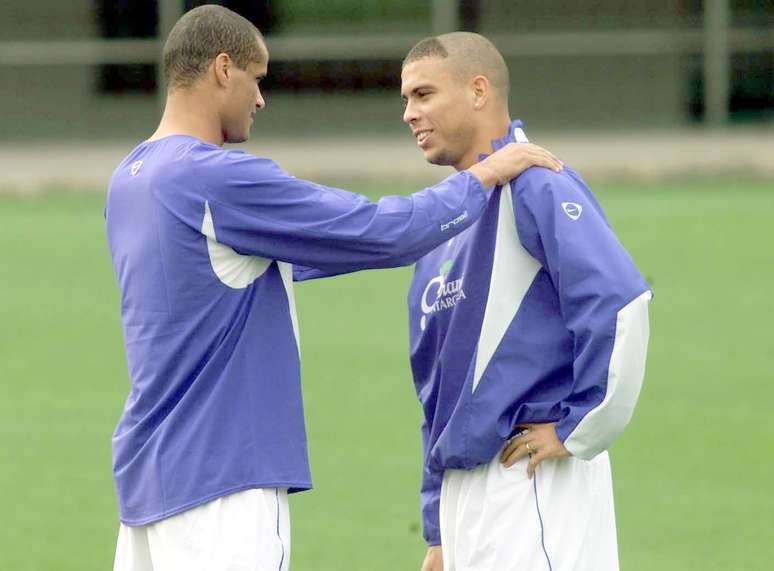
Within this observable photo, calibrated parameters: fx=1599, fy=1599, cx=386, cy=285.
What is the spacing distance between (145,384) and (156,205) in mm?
505

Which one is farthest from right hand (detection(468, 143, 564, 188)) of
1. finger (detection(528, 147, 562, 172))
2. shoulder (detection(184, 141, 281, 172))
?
shoulder (detection(184, 141, 281, 172))

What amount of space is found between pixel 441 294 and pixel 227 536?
0.98m

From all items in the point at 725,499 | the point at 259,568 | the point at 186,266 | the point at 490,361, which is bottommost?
the point at 725,499

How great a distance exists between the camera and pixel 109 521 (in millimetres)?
8164

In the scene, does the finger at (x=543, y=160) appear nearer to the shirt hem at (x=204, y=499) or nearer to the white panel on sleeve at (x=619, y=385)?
the white panel on sleeve at (x=619, y=385)

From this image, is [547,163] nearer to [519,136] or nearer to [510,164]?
[510,164]

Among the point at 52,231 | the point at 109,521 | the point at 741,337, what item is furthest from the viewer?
the point at 52,231

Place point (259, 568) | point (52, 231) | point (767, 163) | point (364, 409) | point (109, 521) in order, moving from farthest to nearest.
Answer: point (767, 163), point (52, 231), point (364, 409), point (109, 521), point (259, 568)

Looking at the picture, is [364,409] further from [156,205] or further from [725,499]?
[156,205]

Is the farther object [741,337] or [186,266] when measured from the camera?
[741,337]

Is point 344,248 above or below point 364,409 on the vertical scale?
above

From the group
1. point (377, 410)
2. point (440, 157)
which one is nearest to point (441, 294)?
point (440, 157)

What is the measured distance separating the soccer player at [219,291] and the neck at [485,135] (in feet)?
0.79

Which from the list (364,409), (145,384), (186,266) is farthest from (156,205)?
(364,409)
